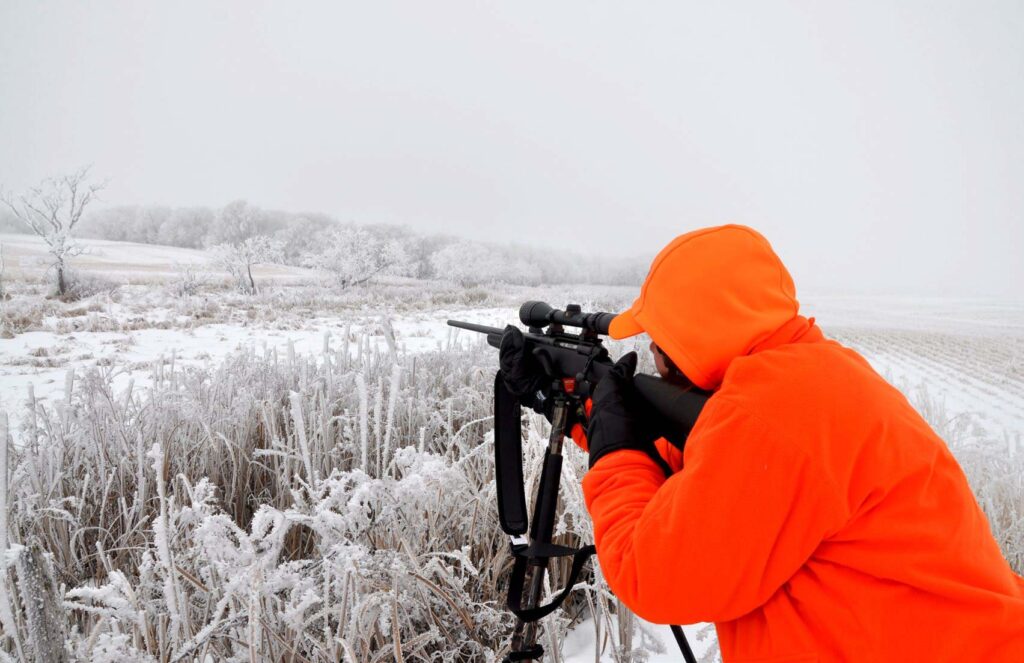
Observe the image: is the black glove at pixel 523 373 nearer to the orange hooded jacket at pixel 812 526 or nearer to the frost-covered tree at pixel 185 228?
the orange hooded jacket at pixel 812 526

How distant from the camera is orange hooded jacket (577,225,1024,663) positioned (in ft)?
2.14

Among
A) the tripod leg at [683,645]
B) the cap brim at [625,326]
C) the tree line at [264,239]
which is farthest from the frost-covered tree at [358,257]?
the tripod leg at [683,645]

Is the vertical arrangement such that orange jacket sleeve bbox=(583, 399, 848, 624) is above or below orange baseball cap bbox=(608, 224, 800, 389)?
below

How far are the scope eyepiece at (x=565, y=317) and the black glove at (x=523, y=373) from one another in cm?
5

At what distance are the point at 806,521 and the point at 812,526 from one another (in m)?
0.01

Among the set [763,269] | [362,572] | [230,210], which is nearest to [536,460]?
[362,572]

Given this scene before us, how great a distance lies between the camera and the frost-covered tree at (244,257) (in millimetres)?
3568

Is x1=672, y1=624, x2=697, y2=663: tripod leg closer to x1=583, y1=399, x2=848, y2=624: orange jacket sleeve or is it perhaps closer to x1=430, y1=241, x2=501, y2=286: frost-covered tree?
x1=583, y1=399, x2=848, y2=624: orange jacket sleeve

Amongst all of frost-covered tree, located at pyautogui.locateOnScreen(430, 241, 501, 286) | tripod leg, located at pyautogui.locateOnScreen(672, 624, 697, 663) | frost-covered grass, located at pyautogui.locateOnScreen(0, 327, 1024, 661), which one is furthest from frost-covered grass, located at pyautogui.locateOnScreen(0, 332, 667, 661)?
frost-covered tree, located at pyautogui.locateOnScreen(430, 241, 501, 286)

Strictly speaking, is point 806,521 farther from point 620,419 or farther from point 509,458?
point 509,458

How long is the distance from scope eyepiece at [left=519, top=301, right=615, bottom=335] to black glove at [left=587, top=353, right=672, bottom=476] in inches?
5.0

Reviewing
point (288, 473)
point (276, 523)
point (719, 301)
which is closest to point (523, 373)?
point (719, 301)

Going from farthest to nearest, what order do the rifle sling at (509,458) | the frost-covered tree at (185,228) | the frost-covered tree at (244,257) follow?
the frost-covered tree at (185,228)
the frost-covered tree at (244,257)
the rifle sling at (509,458)

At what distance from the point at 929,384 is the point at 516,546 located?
3.25 m
